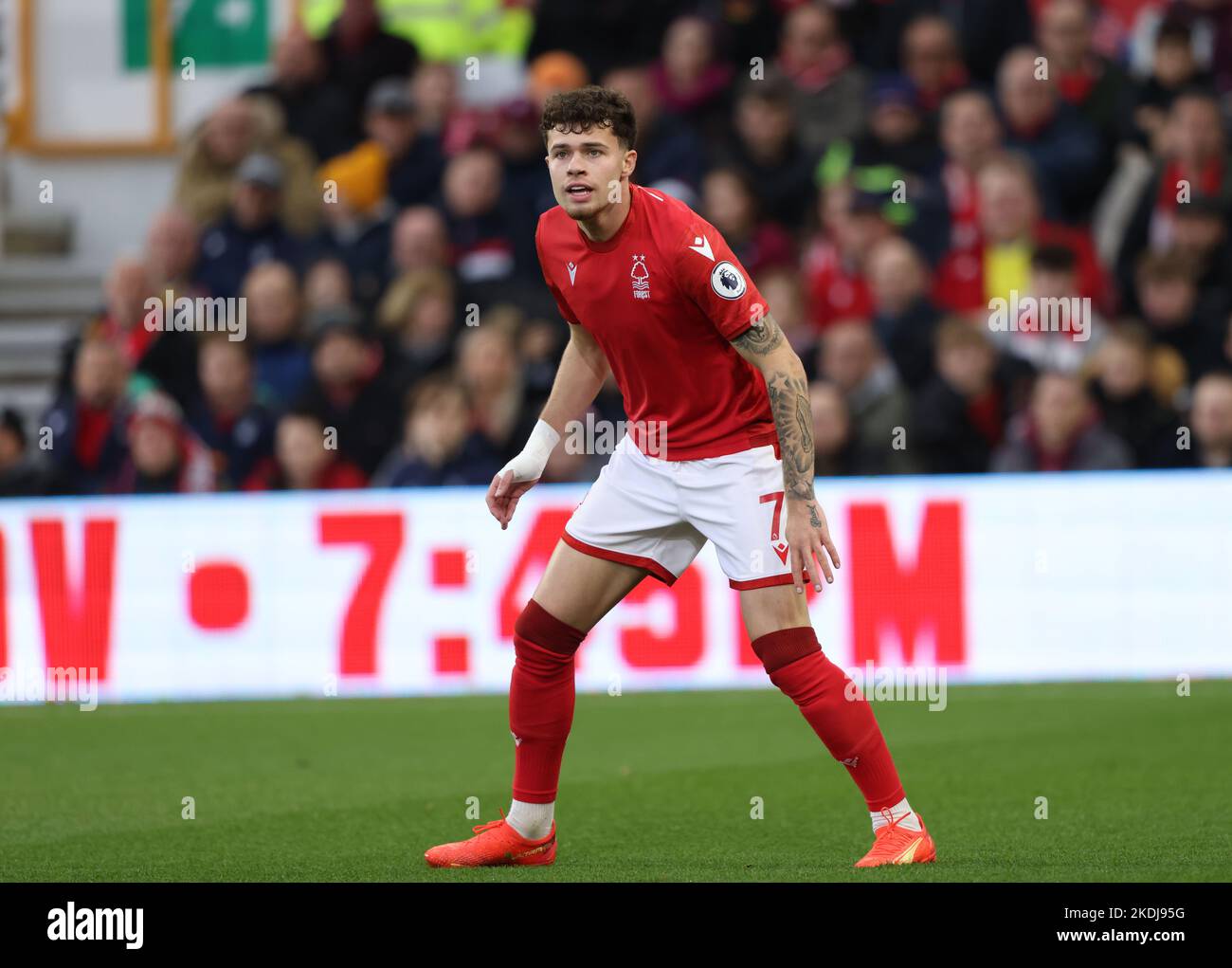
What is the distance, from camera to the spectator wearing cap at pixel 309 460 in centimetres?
1243

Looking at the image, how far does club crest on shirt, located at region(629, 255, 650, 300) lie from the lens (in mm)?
5742

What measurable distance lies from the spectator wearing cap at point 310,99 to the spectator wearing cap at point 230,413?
74.2 inches

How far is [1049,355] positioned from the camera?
464 inches

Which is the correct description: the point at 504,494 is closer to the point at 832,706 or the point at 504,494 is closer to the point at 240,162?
the point at 832,706

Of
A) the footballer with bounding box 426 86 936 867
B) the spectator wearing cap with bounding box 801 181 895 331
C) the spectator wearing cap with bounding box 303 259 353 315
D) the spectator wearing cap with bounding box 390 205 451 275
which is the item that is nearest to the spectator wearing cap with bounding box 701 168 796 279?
the spectator wearing cap with bounding box 801 181 895 331

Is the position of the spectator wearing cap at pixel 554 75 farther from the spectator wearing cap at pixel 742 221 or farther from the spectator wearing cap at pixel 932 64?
the spectator wearing cap at pixel 932 64

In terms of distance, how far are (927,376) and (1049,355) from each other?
2.23 ft

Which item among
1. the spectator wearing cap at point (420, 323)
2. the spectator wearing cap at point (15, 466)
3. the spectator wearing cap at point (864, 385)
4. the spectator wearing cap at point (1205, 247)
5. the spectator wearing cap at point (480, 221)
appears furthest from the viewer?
the spectator wearing cap at point (480, 221)

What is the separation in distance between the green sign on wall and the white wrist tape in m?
13.2

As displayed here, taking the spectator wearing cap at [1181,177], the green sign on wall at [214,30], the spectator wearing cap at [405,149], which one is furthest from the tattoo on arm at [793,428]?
the green sign on wall at [214,30]

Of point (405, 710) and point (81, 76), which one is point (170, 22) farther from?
point (405, 710)

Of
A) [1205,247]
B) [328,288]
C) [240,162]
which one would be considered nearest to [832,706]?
[1205,247]

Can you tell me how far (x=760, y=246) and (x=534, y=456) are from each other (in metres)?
6.68

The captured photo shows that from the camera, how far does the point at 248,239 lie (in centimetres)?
1402
